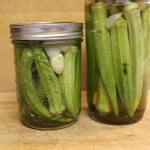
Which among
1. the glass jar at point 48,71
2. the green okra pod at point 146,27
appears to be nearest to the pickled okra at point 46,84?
the glass jar at point 48,71

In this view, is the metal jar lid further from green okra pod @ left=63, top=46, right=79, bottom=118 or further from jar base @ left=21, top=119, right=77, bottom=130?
jar base @ left=21, top=119, right=77, bottom=130

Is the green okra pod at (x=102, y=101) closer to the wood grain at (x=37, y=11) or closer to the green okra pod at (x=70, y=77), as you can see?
the green okra pod at (x=70, y=77)

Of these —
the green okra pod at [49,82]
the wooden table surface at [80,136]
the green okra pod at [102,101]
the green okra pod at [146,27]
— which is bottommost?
the wooden table surface at [80,136]

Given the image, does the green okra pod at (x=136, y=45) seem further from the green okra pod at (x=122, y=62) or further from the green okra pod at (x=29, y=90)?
the green okra pod at (x=29, y=90)

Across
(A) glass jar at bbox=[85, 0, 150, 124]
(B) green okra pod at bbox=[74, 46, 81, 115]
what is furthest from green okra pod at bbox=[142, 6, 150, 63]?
(B) green okra pod at bbox=[74, 46, 81, 115]

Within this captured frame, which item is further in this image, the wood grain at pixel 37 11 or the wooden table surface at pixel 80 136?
the wood grain at pixel 37 11

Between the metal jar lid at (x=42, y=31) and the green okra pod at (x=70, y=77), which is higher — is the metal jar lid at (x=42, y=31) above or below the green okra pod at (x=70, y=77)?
above
